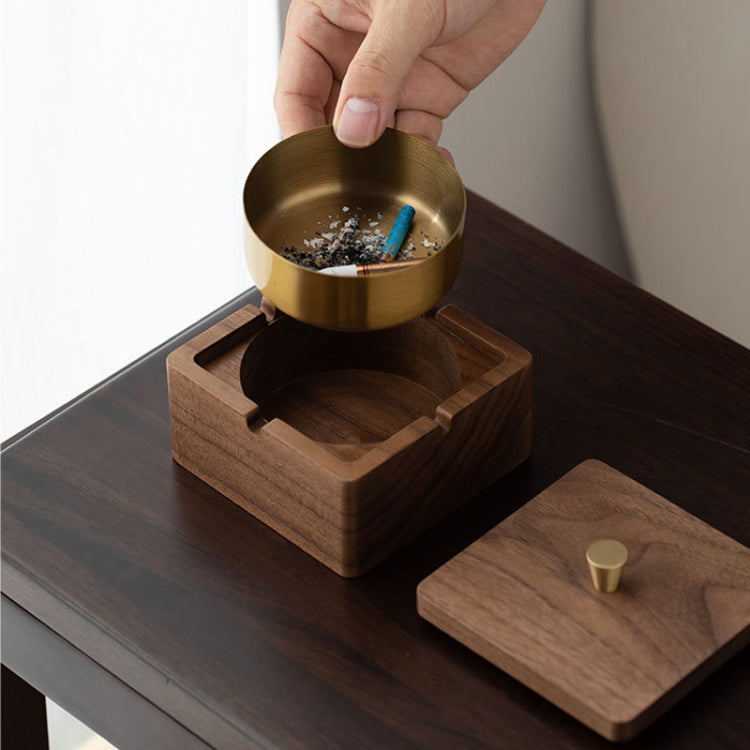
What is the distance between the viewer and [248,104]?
1.48 metres

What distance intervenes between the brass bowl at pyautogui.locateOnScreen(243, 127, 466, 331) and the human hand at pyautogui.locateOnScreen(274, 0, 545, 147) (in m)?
0.03

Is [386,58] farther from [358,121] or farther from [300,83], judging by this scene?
[300,83]

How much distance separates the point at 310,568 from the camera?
0.87 m

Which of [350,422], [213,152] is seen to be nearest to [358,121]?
[350,422]

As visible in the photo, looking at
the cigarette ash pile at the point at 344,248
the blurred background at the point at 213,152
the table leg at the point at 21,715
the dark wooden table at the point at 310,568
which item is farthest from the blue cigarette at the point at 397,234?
the blurred background at the point at 213,152

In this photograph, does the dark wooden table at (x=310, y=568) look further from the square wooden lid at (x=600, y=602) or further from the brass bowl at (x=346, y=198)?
the brass bowl at (x=346, y=198)

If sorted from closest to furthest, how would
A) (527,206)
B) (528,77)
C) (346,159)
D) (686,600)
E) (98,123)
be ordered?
1. (686,600)
2. (346,159)
3. (98,123)
4. (528,77)
5. (527,206)

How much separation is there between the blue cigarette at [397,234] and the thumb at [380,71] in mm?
53

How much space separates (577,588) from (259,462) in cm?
20

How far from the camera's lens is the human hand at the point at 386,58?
2.91ft

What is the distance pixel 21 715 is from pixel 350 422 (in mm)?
384

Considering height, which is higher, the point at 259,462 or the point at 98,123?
the point at 259,462

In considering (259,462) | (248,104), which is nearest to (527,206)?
(248,104)

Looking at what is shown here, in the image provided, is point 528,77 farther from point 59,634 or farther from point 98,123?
point 59,634
